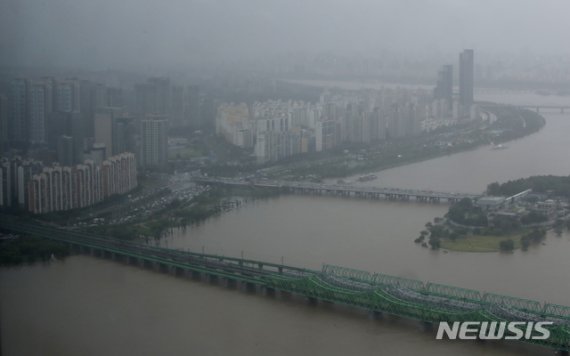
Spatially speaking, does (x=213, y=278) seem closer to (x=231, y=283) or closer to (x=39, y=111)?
(x=231, y=283)

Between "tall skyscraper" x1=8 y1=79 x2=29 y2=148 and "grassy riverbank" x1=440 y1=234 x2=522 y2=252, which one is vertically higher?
"tall skyscraper" x1=8 y1=79 x2=29 y2=148

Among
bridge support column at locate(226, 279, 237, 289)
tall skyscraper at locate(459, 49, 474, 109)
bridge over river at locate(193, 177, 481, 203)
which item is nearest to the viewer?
bridge support column at locate(226, 279, 237, 289)

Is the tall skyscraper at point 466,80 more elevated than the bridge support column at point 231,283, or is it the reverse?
the tall skyscraper at point 466,80

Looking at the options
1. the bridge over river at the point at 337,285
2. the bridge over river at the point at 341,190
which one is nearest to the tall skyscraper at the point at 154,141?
the bridge over river at the point at 341,190

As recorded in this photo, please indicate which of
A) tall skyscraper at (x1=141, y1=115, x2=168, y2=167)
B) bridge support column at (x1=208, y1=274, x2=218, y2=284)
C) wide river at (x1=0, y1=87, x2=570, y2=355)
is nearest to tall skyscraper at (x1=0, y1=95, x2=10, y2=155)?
wide river at (x1=0, y1=87, x2=570, y2=355)

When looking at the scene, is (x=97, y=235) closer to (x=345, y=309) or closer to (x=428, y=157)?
(x=345, y=309)

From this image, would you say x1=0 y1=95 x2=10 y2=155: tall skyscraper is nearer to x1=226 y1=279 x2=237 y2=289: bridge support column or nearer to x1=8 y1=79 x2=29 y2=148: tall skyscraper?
x1=8 y1=79 x2=29 y2=148: tall skyscraper

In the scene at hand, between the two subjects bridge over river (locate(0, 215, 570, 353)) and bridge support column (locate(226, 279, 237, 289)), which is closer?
bridge over river (locate(0, 215, 570, 353))

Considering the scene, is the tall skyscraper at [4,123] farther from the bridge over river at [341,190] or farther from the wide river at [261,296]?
the bridge over river at [341,190]
